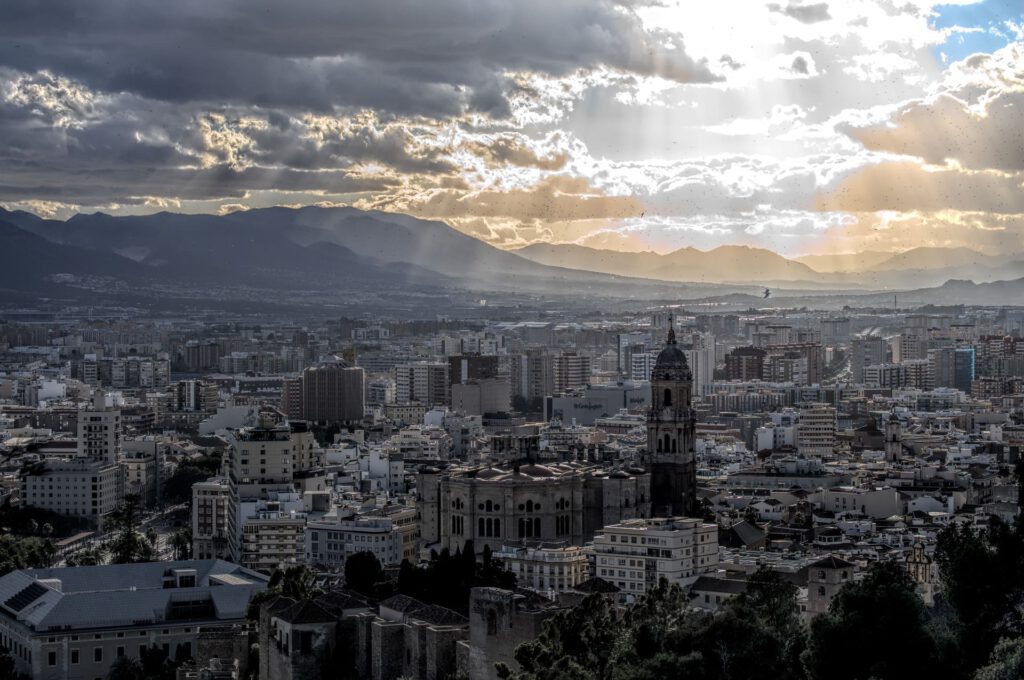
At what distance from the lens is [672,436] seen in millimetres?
49938

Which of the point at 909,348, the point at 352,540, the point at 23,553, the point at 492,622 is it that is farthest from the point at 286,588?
the point at 909,348

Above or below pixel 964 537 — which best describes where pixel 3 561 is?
below

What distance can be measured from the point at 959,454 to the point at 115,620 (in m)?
38.0

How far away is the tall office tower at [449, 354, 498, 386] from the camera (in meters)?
110

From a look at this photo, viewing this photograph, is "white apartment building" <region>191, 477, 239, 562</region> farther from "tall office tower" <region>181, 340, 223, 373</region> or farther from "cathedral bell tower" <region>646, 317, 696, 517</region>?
"tall office tower" <region>181, 340, 223, 373</region>

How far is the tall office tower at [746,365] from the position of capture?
126 metres

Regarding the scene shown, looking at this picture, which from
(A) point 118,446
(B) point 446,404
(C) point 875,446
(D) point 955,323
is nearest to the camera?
Answer: (A) point 118,446

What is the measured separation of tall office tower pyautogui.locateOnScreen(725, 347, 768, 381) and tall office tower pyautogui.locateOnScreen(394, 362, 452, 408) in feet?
68.4

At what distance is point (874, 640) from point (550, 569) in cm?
1594

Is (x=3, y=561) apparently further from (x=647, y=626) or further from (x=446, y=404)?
(x=446, y=404)

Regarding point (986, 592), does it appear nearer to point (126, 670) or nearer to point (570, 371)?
point (126, 670)

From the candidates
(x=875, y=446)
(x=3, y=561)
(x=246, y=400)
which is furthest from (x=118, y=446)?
(x=246, y=400)

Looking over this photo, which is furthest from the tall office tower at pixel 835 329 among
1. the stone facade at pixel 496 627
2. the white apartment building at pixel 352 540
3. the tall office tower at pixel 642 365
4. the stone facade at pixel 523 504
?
the stone facade at pixel 496 627

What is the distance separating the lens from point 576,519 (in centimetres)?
4506
